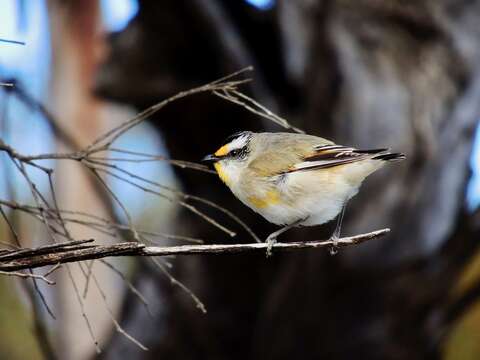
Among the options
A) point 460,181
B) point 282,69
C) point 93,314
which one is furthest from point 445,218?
point 93,314

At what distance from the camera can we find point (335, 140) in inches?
219

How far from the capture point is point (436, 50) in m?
5.97

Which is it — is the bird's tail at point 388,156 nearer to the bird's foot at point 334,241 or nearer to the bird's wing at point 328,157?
the bird's wing at point 328,157

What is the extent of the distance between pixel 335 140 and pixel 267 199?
109 inches

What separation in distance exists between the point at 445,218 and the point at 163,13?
9.31 feet

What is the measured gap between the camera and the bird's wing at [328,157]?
2740mm

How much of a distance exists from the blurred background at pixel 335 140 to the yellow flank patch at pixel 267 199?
89.8 inches

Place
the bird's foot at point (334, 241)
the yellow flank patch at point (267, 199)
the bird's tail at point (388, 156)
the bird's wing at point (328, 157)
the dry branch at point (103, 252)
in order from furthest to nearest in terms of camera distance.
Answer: the yellow flank patch at point (267, 199), the bird's wing at point (328, 157), the bird's tail at point (388, 156), the bird's foot at point (334, 241), the dry branch at point (103, 252)

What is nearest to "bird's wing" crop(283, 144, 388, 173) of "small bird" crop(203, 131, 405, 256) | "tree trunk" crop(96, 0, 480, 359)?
"small bird" crop(203, 131, 405, 256)

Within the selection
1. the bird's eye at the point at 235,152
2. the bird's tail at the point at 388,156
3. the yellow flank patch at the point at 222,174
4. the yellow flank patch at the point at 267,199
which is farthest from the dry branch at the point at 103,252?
the bird's eye at the point at 235,152

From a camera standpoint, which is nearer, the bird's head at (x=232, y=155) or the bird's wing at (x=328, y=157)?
the bird's wing at (x=328, y=157)

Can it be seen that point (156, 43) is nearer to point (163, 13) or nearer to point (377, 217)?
point (163, 13)

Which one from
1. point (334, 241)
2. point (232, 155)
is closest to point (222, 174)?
point (232, 155)

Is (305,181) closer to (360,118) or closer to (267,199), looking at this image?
(267,199)
